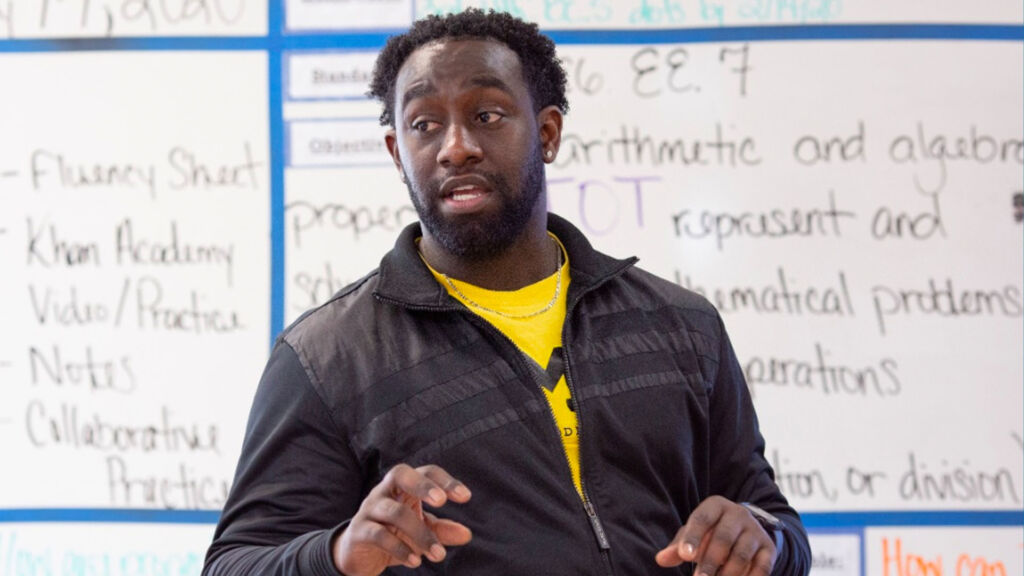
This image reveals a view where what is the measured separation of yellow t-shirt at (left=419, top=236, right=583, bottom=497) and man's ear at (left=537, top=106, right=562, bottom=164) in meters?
0.15

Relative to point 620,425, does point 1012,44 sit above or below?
above

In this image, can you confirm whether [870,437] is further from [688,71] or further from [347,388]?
[347,388]

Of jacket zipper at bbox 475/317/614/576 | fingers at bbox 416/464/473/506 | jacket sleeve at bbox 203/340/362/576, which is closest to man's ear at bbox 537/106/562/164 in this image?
jacket zipper at bbox 475/317/614/576

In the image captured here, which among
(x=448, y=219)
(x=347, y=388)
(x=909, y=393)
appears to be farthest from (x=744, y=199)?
(x=347, y=388)

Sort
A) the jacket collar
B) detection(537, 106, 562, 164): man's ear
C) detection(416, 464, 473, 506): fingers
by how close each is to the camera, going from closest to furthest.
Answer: detection(416, 464, 473, 506): fingers → the jacket collar → detection(537, 106, 562, 164): man's ear

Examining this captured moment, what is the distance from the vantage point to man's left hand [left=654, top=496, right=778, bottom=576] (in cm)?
93

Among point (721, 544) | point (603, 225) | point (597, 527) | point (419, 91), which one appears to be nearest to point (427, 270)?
point (419, 91)

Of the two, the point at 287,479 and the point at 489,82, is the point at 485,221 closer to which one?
the point at 489,82

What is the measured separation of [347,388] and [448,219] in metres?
0.22

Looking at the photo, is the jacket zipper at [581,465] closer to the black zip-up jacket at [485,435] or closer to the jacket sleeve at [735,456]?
the black zip-up jacket at [485,435]

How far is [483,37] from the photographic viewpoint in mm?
1238

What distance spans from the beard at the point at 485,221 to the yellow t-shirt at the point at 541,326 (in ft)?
0.14

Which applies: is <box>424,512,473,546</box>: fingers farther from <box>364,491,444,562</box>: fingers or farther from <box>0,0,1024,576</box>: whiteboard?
<box>0,0,1024,576</box>: whiteboard

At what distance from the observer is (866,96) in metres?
1.91
